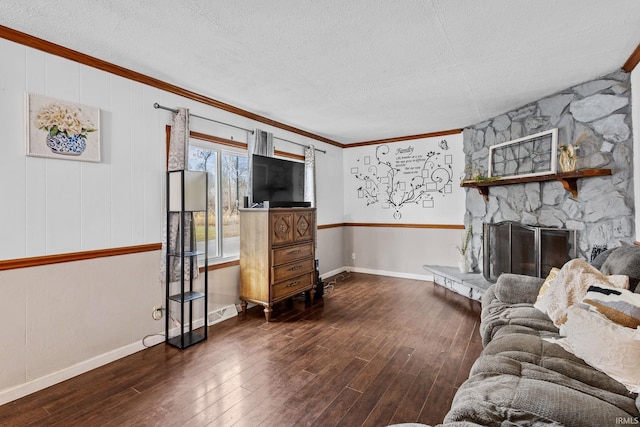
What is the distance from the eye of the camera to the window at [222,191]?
341 cm

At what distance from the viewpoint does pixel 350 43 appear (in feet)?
7.34

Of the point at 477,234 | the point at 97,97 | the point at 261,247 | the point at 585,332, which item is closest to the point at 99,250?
the point at 97,97

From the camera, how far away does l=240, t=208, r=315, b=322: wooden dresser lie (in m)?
3.48


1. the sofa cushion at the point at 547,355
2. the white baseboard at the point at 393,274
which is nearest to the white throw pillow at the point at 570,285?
the sofa cushion at the point at 547,355

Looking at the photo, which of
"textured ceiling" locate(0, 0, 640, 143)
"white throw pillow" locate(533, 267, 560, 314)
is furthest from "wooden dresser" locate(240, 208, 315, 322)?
"white throw pillow" locate(533, 267, 560, 314)

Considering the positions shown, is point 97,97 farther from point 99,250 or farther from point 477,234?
point 477,234

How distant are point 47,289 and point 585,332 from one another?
3.30 meters

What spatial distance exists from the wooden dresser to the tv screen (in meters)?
0.19

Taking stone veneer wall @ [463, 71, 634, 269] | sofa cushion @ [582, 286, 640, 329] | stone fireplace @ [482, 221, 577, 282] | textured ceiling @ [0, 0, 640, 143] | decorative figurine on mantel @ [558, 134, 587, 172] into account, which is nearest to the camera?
sofa cushion @ [582, 286, 640, 329]

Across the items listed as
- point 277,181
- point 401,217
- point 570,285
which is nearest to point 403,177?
point 401,217

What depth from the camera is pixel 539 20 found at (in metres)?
1.99

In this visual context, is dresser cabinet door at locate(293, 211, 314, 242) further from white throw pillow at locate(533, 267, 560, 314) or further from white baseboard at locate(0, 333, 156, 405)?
white throw pillow at locate(533, 267, 560, 314)

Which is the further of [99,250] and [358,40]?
[99,250]

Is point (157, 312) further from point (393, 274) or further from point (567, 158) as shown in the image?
point (567, 158)
